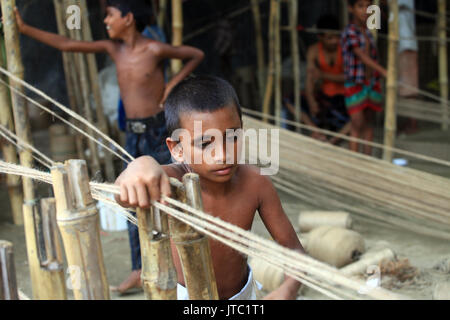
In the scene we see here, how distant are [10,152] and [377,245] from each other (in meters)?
1.98

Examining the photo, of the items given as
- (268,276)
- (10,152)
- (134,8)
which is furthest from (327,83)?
(10,152)

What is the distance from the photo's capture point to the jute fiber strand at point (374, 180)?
2.28m

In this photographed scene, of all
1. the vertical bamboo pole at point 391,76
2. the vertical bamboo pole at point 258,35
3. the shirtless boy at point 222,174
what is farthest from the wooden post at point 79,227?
the vertical bamboo pole at point 258,35

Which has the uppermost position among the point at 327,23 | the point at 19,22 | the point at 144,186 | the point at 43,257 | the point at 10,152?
the point at 19,22

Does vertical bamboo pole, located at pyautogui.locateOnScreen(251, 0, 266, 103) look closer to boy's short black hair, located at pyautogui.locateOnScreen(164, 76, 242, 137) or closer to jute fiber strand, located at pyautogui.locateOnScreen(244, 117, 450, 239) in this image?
jute fiber strand, located at pyautogui.locateOnScreen(244, 117, 450, 239)

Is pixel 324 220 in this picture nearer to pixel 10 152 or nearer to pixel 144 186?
pixel 10 152

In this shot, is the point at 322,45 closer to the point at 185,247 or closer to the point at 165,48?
the point at 165,48

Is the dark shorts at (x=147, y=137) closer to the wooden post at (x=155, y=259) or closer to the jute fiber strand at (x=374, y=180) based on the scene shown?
the jute fiber strand at (x=374, y=180)

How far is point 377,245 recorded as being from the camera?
8.54 feet

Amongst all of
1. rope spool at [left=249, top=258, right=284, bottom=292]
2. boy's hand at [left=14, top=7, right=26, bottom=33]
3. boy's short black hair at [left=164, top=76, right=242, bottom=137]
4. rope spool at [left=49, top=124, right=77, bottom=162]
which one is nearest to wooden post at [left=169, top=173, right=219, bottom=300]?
boy's short black hair at [left=164, top=76, right=242, bottom=137]

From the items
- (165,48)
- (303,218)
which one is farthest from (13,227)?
(303,218)

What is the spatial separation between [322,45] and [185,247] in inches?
151

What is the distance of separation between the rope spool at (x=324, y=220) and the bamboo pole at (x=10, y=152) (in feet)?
5.19

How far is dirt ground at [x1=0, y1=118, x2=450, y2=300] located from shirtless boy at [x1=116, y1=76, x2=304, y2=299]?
0.97 metres
